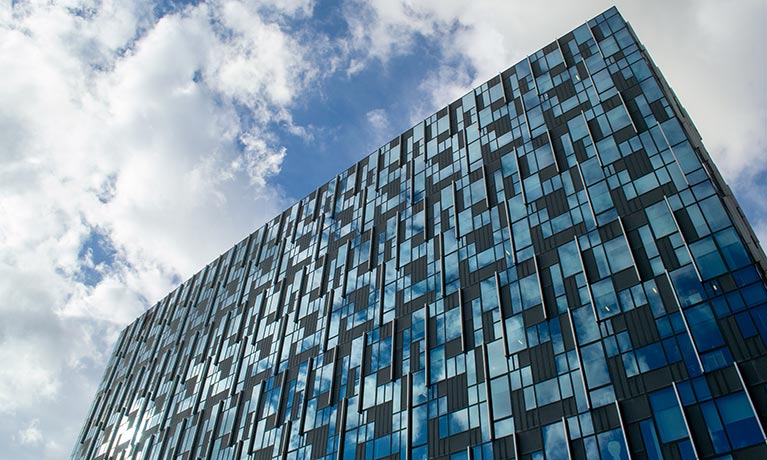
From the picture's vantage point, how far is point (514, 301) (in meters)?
42.5

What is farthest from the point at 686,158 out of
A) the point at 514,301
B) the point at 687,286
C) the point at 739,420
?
the point at 739,420

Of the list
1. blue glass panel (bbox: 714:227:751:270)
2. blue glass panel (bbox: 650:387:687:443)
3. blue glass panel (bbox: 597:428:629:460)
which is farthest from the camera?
blue glass panel (bbox: 714:227:751:270)

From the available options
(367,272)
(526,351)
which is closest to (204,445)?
(367,272)

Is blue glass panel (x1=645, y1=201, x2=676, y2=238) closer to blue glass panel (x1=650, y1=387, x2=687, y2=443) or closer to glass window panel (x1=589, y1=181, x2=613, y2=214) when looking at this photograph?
glass window panel (x1=589, y1=181, x2=613, y2=214)

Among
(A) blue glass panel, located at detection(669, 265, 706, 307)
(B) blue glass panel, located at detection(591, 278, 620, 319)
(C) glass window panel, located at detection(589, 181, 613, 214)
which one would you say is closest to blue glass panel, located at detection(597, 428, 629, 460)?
(B) blue glass panel, located at detection(591, 278, 620, 319)

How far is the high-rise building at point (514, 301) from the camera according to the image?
107 ft

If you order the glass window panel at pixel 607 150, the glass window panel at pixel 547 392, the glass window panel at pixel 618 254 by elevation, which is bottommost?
the glass window panel at pixel 547 392

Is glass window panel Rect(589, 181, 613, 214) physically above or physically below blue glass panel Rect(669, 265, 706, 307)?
above

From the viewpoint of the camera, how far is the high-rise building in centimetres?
3266

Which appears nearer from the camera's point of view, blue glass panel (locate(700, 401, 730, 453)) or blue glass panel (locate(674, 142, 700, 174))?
blue glass panel (locate(700, 401, 730, 453))

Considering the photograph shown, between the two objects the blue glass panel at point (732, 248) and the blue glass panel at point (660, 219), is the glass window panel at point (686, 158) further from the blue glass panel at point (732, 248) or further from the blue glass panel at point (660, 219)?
the blue glass panel at point (732, 248)

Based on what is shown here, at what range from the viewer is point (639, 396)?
107 ft

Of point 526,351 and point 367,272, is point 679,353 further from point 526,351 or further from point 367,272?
point 367,272

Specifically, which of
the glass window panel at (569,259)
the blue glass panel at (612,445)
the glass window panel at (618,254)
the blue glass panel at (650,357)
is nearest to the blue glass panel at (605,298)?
the glass window panel at (618,254)
